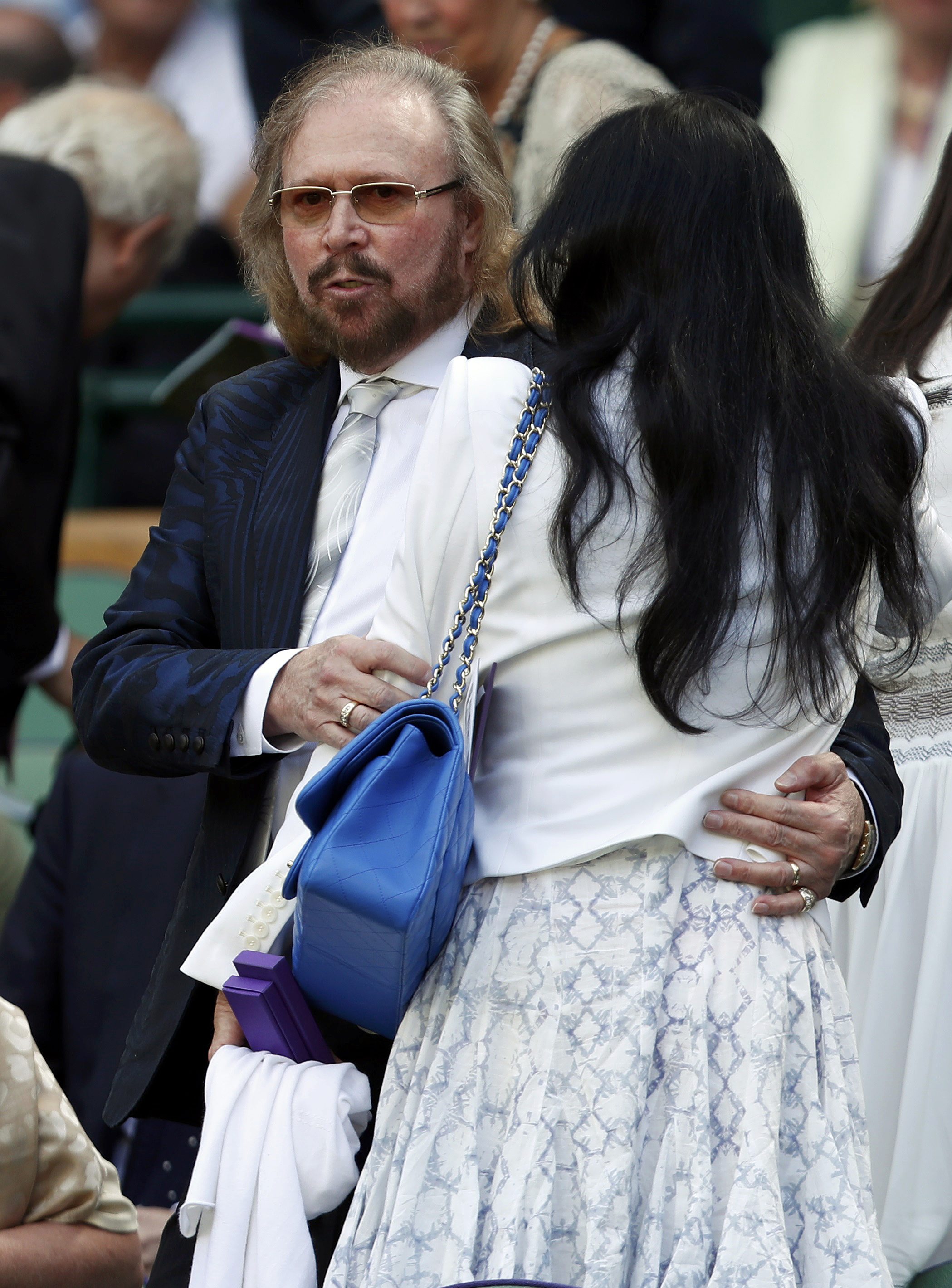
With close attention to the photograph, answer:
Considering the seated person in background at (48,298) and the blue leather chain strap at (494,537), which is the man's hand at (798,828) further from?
the seated person in background at (48,298)

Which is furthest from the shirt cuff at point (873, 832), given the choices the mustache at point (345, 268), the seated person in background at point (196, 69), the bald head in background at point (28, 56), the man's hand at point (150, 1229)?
the bald head in background at point (28, 56)

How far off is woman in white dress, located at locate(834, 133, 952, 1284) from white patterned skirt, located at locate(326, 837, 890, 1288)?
35.4 inches

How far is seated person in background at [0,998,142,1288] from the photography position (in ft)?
7.00

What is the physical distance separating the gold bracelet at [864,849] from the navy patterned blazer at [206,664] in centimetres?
3

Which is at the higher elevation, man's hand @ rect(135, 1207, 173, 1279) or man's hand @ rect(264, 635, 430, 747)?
man's hand @ rect(264, 635, 430, 747)

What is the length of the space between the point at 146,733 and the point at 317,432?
516 millimetres

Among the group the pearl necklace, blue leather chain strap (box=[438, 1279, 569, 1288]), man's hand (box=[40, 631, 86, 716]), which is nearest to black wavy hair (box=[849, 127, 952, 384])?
the pearl necklace

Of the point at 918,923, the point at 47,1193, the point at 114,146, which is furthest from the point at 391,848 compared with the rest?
the point at 114,146

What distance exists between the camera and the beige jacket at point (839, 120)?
450 centimetres

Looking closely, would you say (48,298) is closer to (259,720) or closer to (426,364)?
(426,364)

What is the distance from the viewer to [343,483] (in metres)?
2.31

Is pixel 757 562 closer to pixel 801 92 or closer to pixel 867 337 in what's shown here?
pixel 867 337

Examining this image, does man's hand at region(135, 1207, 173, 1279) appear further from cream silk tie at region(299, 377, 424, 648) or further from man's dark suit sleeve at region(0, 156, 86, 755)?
man's dark suit sleeve at region(0, 156, 86, 755)

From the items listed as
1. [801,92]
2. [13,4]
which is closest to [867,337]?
[801,92]
